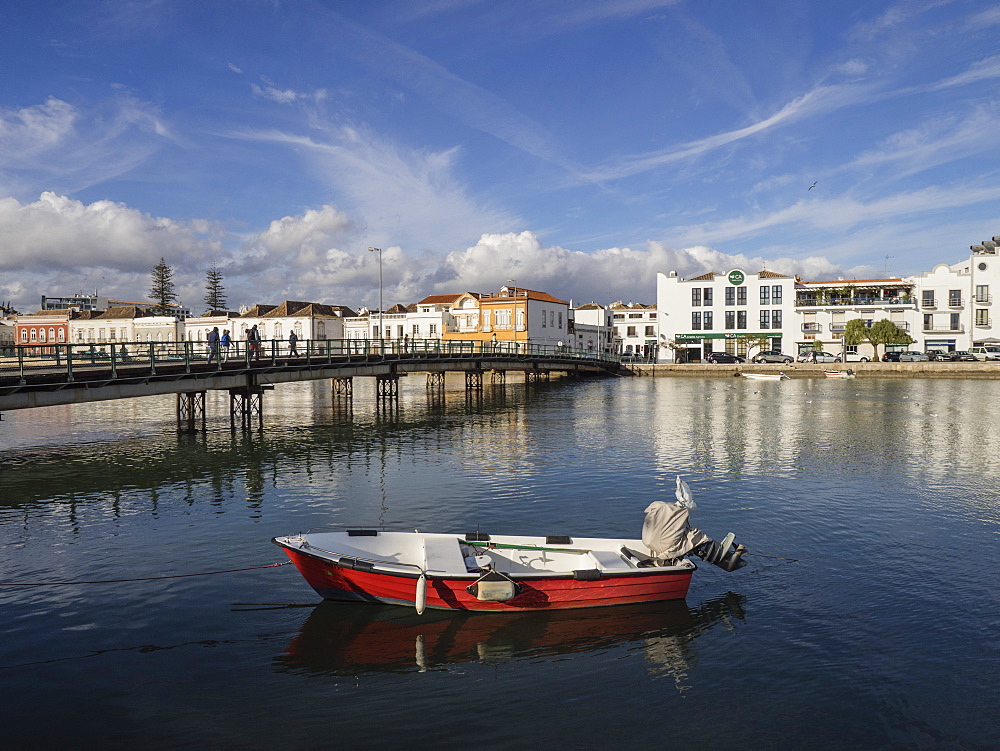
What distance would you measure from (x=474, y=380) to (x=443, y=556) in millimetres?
63050

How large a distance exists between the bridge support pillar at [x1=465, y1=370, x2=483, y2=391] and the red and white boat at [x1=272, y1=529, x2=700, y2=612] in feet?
171

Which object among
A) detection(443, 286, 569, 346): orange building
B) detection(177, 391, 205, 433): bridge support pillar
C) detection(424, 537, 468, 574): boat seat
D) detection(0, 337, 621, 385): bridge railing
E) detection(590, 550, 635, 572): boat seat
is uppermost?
detection(443, 286, 569, 346): orange building

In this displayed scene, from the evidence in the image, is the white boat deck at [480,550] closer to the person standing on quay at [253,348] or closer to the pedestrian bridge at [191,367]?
the pedestrian bridge at [191,367]

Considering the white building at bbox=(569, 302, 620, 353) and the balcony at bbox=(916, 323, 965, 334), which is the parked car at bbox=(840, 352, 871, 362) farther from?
the white building at bbox=(569, 302, 620, 353)

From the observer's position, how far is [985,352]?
8788cm

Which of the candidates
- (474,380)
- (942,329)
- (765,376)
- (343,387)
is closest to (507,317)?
(474,380)

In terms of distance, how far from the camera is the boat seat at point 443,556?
12781mm

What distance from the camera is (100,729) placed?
928 cm

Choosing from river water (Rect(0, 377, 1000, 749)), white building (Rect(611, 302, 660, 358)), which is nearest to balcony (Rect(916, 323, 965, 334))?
white building (Rect(611, 302, 660, 358))

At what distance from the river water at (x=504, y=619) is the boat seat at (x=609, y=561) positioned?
0.87 m

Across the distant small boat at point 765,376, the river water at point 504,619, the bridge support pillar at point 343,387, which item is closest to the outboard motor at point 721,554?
the river water at point 504,619

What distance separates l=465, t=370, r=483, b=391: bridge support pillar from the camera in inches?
2630

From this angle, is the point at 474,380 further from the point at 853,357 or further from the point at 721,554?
the point at 721,554

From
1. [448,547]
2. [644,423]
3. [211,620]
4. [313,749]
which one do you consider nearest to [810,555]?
[448,547]
